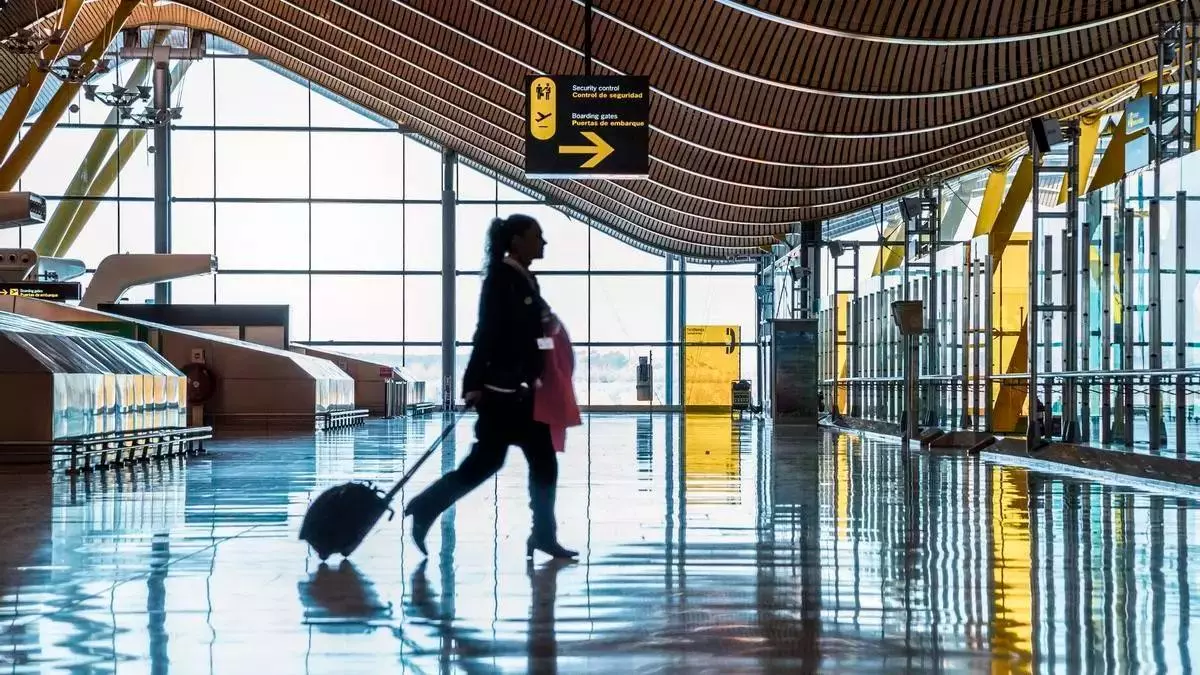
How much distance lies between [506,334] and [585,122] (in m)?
12.6

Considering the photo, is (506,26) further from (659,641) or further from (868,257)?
(659,641)

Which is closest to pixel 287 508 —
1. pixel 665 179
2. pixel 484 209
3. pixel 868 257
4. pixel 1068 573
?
pixel 1068 573

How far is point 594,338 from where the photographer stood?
49250mm

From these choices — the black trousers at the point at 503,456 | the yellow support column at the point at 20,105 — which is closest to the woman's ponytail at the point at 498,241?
the black trousers at the point at 503,456

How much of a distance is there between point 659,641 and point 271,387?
2362 cm

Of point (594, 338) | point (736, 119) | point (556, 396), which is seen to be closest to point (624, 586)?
point (556, 396)

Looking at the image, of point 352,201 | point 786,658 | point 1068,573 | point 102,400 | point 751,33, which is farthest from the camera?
point 352,201

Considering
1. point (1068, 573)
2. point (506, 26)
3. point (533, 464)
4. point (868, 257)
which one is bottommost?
point (1068, 573)

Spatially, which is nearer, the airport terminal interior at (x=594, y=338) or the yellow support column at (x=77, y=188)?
the airport terminal interior at (x=594, y=338)

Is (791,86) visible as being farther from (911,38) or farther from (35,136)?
(35,136)

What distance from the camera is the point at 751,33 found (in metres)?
23.3

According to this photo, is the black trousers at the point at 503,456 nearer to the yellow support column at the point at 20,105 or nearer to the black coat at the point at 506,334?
the black coat at the point at 506,334

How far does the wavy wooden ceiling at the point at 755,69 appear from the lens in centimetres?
2073

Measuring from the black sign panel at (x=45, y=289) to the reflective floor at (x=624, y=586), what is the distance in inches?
932
